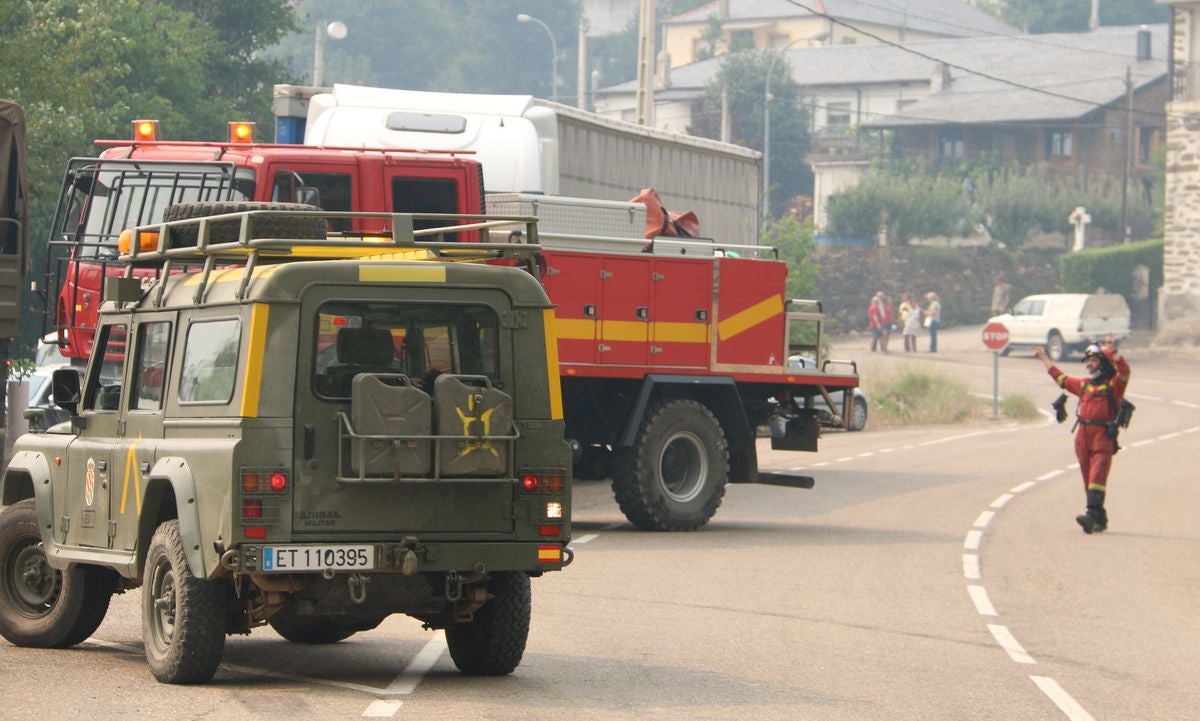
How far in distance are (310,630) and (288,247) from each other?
8.53 feet

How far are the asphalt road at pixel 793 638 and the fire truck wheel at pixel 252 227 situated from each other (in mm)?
2214

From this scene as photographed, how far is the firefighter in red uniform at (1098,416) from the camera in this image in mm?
19562

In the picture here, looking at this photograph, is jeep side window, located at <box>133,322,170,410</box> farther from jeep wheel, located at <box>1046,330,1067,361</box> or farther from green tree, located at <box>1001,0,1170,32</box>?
green tree, located at <box>1001,0,1170,32</box>

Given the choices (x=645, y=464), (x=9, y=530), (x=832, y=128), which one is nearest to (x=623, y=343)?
(x=645, y=464)

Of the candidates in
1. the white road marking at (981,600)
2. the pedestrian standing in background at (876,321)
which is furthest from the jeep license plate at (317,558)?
the pedestrian standing in background at (876,321)

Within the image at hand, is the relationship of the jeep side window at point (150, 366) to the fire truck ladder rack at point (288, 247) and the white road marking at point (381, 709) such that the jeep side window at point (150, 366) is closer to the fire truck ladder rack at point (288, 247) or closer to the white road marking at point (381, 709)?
the fire truck ladder rack at point (288, 247)

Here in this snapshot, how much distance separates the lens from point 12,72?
25547 millimetres

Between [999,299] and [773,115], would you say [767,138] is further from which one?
[773,115]

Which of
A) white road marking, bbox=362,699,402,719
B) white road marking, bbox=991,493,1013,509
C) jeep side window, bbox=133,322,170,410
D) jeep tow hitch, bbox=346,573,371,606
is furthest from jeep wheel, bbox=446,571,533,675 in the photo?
white road marking, bbox=991,493,1013,509

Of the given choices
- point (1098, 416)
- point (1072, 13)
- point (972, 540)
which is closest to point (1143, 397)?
point (1098, 416)

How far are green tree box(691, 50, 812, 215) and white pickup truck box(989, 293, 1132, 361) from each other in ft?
119

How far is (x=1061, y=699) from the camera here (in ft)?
33.3

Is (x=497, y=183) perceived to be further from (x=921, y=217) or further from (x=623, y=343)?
(x=921, y=217)

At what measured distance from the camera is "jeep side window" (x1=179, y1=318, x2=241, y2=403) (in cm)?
934
